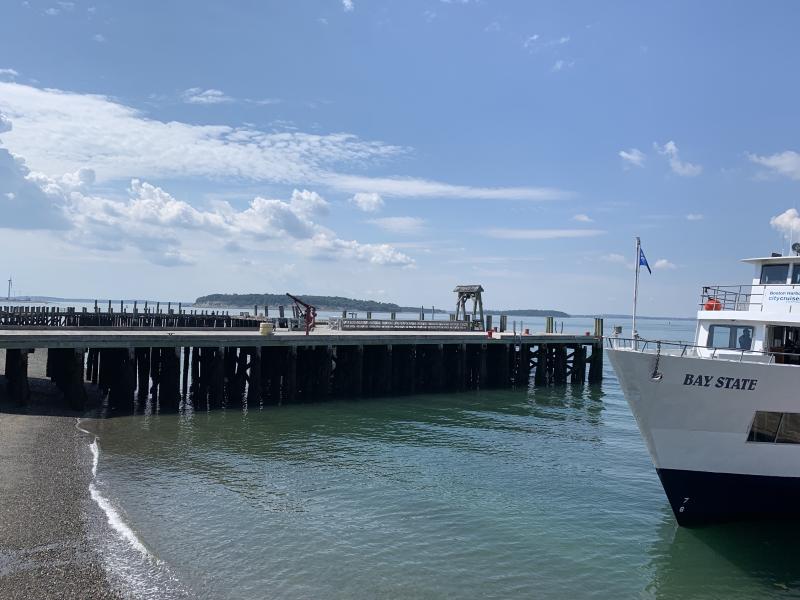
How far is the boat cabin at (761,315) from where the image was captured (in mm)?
15558

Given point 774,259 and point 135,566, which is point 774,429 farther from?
point 135,566

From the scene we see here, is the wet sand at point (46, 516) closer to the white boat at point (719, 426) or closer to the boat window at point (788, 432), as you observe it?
the white boat at point (719, 426)

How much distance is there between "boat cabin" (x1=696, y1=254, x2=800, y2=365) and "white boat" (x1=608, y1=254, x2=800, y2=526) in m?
0.49

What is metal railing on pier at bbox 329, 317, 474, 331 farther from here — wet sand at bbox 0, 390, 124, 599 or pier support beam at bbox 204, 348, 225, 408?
wet sand at bbox 0, 390, 124, 599

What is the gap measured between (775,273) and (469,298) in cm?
3468

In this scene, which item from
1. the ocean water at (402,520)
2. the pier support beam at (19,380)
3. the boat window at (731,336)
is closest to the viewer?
the ocean water at (402,520)

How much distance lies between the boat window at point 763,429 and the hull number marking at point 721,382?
2.53 ft

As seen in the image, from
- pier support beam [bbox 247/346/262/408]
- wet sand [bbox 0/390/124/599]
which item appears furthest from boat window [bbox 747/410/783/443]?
pier support beam [bbox 247/346/262/408]

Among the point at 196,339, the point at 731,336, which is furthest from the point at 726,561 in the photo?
the point at 196,339

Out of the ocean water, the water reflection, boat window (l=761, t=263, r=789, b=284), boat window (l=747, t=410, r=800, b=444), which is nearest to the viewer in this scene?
the ocean water

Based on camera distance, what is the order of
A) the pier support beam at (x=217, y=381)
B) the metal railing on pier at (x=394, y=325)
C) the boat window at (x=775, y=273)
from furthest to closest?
the metal railing on pier at (x=394, y=325) → the pier support beam at (x=217, y=381) → the boat window at (x=775, y=273)

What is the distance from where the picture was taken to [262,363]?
32.9 meters

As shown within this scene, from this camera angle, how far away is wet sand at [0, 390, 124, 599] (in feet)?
34.6

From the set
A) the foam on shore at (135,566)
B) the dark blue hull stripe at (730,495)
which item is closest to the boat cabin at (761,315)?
the dark blue hull stripe at (730,495)
